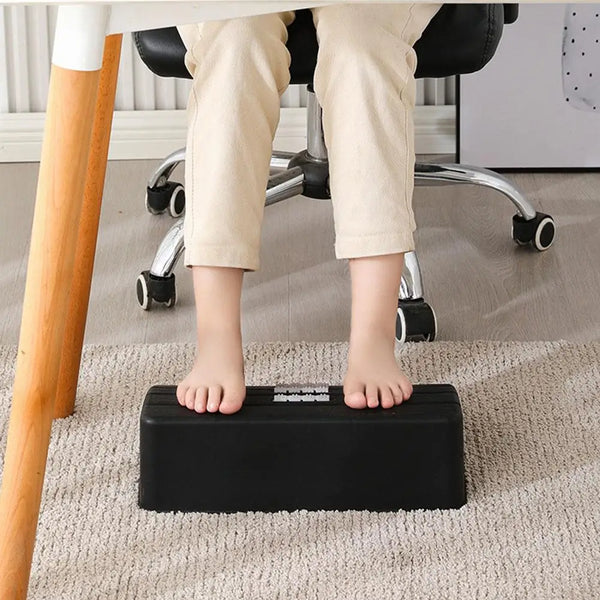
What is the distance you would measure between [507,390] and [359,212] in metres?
0.34

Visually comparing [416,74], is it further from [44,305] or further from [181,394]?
[44,305]

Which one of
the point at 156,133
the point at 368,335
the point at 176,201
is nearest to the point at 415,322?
the point at 368,335

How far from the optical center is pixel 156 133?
2227 mm

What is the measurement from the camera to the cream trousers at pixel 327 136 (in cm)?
113

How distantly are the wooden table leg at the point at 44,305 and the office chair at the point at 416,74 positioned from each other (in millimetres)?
535

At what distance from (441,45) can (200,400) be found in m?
0.60

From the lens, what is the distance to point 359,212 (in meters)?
1.13

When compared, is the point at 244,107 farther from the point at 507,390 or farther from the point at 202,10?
the point at 507,390

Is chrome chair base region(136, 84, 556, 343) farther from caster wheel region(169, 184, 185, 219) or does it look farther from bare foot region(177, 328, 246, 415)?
bare foot region(177, 328, 246, 415)

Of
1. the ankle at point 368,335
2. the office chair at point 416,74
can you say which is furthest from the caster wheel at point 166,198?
the ankle at point 368,335

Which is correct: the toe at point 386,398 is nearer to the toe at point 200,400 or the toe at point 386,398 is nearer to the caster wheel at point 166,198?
the toe at point 200,400

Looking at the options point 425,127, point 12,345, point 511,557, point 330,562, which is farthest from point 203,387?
point 425,127

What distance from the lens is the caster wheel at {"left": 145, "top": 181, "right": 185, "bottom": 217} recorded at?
1916 mm

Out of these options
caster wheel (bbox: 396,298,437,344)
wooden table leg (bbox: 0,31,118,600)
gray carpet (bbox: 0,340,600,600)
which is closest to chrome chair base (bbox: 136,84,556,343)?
caster wheel (bbox: 396,298,437,344)
